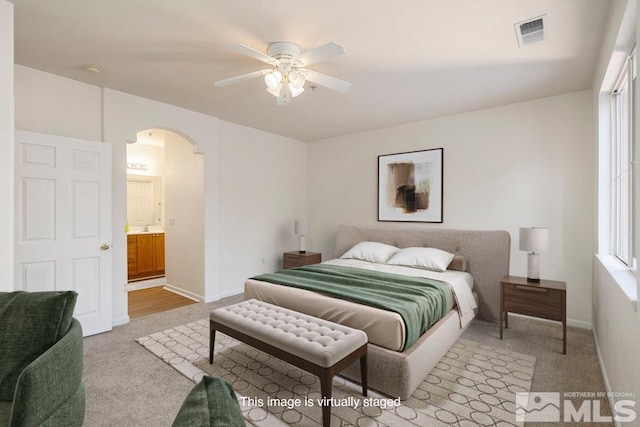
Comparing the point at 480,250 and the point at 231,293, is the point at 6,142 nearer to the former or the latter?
the point at 231,293

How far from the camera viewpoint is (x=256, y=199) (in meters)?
5.09

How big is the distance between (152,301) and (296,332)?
10.8 feet

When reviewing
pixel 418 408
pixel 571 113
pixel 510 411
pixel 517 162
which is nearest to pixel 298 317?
pixel 418 408

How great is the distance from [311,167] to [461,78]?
328 cm

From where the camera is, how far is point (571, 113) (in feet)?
11.2

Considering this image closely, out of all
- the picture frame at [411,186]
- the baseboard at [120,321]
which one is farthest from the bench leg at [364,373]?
the baseboard at [120,321]

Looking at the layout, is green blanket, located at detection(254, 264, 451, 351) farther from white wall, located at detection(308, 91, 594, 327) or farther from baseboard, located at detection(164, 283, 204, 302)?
baseboard, located at detection(164, 283, 204, 302)

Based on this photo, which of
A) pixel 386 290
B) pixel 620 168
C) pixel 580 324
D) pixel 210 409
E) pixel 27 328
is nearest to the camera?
pixel 210 409

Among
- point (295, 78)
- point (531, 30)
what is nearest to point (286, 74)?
point (295, 78)

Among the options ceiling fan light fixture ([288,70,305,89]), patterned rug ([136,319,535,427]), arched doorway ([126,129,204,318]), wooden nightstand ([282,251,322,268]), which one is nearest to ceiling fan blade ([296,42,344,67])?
ceiling fan light fixture ([288,70,305,89])

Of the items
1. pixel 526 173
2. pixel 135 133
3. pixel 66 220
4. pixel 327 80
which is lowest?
pixel 66 220

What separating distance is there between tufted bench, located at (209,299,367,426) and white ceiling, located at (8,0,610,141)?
2.15 m

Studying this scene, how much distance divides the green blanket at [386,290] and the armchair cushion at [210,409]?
182 cm

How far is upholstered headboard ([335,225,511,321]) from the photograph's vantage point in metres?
3.67
